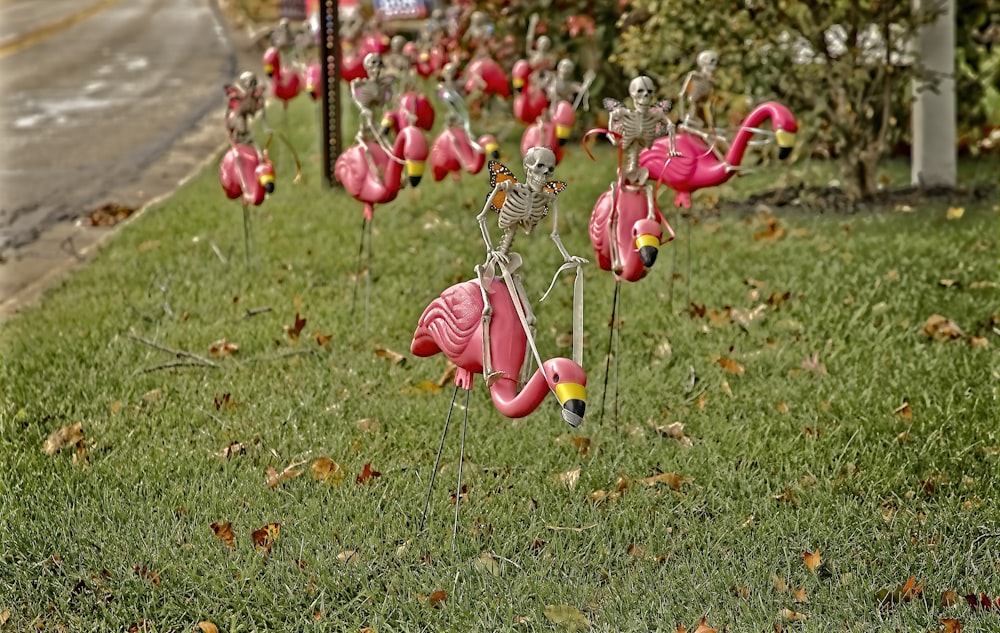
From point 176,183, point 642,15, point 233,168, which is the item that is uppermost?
point 642,15

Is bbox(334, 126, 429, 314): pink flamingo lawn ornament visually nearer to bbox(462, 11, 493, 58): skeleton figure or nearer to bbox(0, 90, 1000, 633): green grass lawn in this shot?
bbox(0, 90, 1000, 633): green grass lawn

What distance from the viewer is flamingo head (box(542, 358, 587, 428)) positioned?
2.91 meters

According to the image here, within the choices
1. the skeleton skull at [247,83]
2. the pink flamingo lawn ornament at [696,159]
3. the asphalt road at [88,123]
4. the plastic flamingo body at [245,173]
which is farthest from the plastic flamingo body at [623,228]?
the asphalt road at [88,123]

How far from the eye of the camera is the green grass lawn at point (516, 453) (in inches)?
132

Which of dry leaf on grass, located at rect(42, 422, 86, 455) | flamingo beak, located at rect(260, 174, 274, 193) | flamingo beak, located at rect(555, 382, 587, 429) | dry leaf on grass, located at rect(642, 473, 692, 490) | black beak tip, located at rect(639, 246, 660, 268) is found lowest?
dry leaf on grass, located at rect(642, 473, 692, 490)

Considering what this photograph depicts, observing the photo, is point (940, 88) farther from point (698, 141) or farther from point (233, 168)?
point (233, 168)

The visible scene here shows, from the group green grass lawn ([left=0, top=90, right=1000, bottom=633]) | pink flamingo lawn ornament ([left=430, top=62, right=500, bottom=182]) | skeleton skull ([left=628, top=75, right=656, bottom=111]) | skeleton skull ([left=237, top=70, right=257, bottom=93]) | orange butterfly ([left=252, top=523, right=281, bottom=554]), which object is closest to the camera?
green grass lawn ([left=0, top=90, right=1000, bottom=633])

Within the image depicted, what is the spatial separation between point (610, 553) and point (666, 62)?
555 centimetres

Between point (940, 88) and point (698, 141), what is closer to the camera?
point (698, 141)

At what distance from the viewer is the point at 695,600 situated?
332 centimetres

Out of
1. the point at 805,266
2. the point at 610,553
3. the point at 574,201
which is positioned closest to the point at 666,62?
the point at 574,201

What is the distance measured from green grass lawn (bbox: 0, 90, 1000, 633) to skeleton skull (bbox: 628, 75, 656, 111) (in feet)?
2.87

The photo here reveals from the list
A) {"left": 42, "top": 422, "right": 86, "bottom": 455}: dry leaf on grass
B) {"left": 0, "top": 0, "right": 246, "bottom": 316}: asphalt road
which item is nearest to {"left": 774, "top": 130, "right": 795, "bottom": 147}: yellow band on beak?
{"left": 42, "top": 422, "right": 86, "bottom": 455}: dry leaf on grass

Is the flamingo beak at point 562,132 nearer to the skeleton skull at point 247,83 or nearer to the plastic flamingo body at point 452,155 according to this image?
the plastic flamingo body at point 452,155
